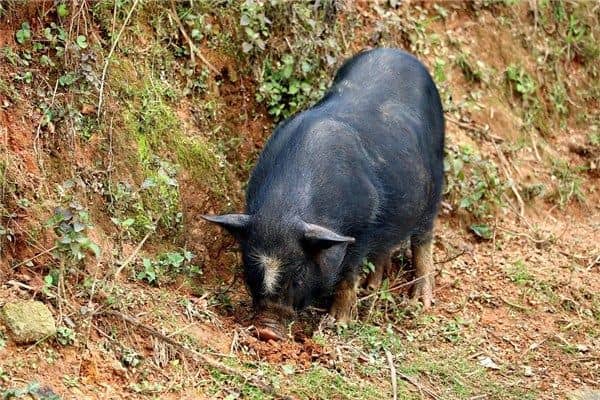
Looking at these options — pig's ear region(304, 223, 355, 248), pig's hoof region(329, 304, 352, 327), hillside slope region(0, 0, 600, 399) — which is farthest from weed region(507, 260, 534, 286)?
pig's ear region(304, 223, 355, 248)

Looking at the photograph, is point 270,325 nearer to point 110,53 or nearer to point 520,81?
point 110,53

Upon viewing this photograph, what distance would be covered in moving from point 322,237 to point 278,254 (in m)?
0.31

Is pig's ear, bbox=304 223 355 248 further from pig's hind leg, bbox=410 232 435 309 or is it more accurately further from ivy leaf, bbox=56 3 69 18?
ivy leaf, bbox=56 3 69 18

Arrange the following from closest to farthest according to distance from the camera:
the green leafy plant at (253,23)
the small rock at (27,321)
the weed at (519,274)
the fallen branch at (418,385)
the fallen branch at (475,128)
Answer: the small rock at (27,321), the fallen branch at (418,385), the weed at (519,274), the green leafy plant at (253,23), the fallen branch at (475,128)

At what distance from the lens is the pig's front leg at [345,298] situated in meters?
7.25

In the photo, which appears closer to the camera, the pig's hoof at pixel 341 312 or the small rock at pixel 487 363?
the small rock at pixel 487 363

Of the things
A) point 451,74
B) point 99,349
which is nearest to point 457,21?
point 451,74

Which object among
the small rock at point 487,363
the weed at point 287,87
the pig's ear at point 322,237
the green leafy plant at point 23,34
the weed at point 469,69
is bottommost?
the small rock at point 487,363

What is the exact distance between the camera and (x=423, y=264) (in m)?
8.25

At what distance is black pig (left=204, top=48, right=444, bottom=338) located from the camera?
6.36 m

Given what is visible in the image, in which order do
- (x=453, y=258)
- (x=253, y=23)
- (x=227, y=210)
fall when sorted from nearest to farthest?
(x=227, y=210), (x=453, y=258), (x=253, y=23)

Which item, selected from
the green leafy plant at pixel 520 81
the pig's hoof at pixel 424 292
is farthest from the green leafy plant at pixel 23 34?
the green leafy plant at pixel 520 81

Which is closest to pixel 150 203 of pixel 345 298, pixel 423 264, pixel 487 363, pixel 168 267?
pixel 168 267

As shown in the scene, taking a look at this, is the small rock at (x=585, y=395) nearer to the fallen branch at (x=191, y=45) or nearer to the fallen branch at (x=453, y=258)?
the fallen branch at (x=453, y=258)
